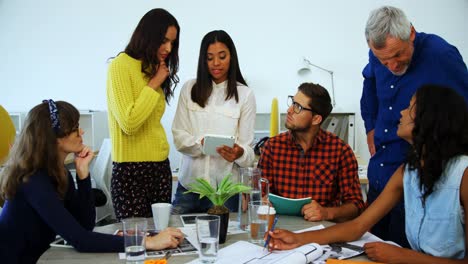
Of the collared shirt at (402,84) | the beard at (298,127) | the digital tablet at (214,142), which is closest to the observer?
Answer: the collared shirt at (402,84)

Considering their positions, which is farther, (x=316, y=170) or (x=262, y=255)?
(x=316, y=170)

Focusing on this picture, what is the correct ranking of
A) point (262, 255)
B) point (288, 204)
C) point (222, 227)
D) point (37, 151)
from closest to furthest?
point (262, 255) → point (222, 227) → point (37, 151) → point (288, 204)

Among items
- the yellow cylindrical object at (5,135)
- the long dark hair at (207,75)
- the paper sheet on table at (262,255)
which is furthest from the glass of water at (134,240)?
the yellow cylindrical object at (5,135)

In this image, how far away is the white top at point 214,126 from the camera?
Result: 7.13ft

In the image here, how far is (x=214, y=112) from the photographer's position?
→ 2.18m

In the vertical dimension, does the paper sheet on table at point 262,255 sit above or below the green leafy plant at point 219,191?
below

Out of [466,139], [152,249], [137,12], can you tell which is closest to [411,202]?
[466,139]

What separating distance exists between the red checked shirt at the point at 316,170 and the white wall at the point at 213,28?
8.46ft

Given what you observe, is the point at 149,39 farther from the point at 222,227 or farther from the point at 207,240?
the point at 207,240

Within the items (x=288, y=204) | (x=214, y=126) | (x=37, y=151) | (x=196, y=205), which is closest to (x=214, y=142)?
(x=214, y=126)

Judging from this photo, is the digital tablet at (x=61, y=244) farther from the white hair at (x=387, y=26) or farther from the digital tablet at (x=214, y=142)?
the white hair at (x=387, y=26)

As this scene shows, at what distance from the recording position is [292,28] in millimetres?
4691

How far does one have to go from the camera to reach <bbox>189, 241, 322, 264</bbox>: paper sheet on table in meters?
1.24

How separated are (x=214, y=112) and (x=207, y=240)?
1015 mm
